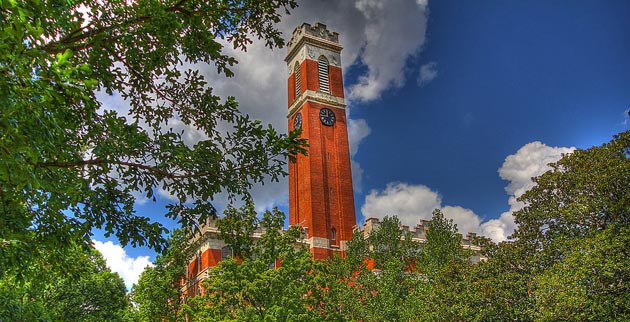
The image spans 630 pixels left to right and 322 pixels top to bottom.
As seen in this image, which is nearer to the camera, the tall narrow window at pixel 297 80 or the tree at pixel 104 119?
the tree at pixel 104 119

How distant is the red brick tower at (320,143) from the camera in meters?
38.7

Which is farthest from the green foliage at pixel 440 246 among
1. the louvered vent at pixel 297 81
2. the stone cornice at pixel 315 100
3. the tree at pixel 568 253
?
the louvered vent at pixel 297 81

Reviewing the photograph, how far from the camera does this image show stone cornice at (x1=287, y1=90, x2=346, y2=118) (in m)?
42.6

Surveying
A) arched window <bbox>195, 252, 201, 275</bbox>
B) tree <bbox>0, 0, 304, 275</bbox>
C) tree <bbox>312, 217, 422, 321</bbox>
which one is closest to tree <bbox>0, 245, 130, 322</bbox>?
arched window <bbox>195, 252, 201, 275</bbox>

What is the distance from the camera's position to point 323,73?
147ft

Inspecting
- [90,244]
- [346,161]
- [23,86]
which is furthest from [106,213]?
[346,161]

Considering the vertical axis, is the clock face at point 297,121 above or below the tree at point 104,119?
above

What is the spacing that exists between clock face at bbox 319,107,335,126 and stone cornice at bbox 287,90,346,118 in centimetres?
78

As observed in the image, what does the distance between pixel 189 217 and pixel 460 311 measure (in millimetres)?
13964

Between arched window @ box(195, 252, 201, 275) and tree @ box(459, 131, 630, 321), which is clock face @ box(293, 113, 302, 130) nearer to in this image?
arched window @ box(195, 252, 201, 275)

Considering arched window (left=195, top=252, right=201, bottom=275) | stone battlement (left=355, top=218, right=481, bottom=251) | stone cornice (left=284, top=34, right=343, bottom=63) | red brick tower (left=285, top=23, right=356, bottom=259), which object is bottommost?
arched window (left=195, top=252, right=201, bottom=275)

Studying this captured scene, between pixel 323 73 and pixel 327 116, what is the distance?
4.63m

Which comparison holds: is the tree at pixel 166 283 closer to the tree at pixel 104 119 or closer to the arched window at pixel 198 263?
the arched window at pixel 198 263

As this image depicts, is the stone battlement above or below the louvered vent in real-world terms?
below
